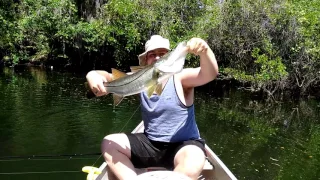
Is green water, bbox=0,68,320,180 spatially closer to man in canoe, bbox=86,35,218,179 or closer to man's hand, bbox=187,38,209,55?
man in canoe, bbox=86,35,218,179

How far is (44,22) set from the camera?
110ft

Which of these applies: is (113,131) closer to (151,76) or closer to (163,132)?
(163,132)

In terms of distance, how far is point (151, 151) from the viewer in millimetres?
4484

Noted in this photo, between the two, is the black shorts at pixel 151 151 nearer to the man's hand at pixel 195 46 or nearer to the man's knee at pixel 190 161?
the man's knee at pixel 190 161

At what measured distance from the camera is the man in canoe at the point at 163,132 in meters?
4.28

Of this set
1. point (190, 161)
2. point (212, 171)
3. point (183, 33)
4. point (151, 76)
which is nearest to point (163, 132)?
point (190, 161)

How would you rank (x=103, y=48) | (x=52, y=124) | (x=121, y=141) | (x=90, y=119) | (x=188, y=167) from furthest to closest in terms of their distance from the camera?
(x=103, y=48)
(x=90, y=119)
(x=52, y=124)
(x=121, y=141)
(x=188, y=167)

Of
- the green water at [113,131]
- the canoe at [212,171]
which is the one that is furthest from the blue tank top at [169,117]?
the green water at [113,131]

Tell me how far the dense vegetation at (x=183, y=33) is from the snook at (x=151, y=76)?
18310 millimetres

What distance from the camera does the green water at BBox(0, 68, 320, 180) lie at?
904cm

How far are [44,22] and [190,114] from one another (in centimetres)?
3121

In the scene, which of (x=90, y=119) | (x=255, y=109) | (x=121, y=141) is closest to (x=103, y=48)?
(x=255, y=109)

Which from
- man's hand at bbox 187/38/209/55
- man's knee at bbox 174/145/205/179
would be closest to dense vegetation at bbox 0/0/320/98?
man's knee at bbox 174/145/205/179

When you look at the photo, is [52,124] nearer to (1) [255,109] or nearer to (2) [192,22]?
(1) [255,109]
